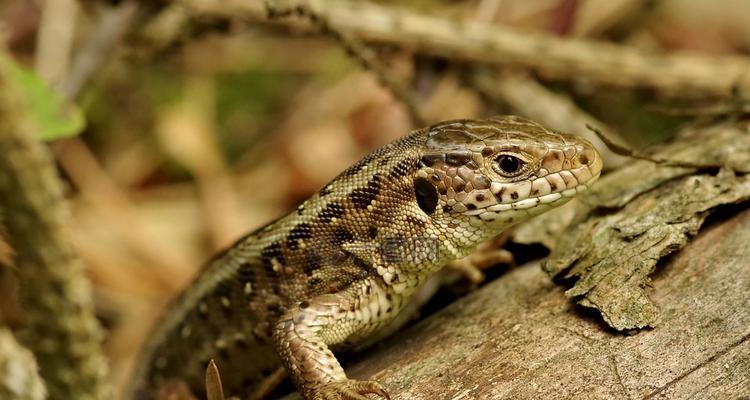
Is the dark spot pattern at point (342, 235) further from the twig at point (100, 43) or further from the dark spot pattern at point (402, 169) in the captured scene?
the twig at point (100, 43)

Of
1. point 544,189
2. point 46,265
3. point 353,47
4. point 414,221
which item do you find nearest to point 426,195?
point 414,221

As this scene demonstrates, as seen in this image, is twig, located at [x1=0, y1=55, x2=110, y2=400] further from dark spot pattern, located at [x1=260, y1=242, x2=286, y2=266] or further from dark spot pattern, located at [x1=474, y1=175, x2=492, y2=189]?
dark spot pattern, located at [x1=474, y1=175, x2=492, y2=189]

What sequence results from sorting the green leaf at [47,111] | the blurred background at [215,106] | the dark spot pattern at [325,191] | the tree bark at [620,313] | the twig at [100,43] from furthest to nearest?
the blurred background at [215,106] < the twig at [100,43] < the green leaf at [47,111] < the dark spot pattern at [325,191] < the tree bark at [620,313]

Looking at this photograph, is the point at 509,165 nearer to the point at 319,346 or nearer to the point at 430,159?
the point at 430,159

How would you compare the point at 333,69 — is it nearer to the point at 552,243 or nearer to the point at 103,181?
the point at 103,181

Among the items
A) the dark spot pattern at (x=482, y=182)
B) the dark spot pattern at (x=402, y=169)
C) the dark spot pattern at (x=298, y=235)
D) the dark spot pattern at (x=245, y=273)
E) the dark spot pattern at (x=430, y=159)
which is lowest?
the dark spot pattern at (x=245, y=273)

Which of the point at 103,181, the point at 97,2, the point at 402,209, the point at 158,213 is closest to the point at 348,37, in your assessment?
the point at 402,209

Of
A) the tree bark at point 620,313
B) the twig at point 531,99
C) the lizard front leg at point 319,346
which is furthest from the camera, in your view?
the twig at point 531,99

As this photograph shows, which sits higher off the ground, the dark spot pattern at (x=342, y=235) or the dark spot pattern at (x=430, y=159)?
the dark spot pattern at (x=430, y=159)

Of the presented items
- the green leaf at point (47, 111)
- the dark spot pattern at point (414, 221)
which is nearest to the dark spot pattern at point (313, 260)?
the dark spot pattern at point (414, 221)
